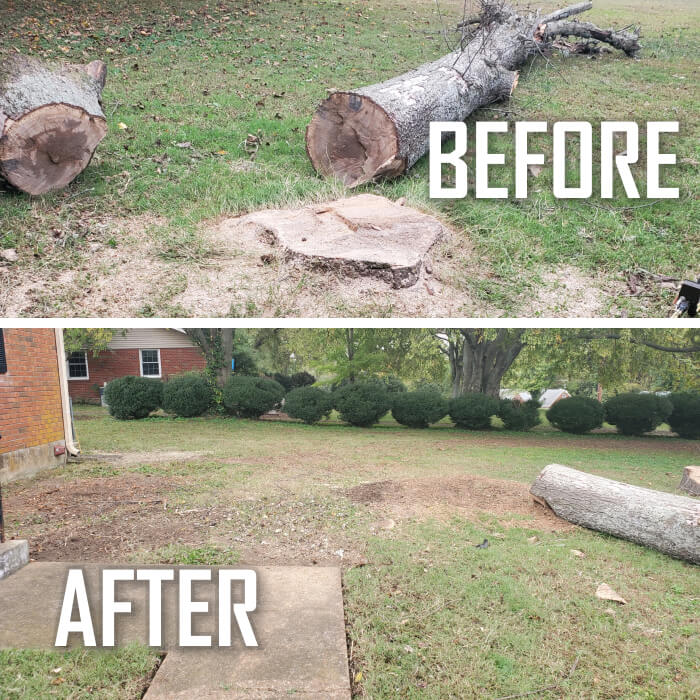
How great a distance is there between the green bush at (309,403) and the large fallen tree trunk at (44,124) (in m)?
7.86

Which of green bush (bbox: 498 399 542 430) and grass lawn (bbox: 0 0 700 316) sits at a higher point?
grass lawn (bbox: 0 0 700 316)

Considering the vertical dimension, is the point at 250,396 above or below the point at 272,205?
below

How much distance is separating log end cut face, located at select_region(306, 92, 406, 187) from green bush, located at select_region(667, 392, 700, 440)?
401 inches

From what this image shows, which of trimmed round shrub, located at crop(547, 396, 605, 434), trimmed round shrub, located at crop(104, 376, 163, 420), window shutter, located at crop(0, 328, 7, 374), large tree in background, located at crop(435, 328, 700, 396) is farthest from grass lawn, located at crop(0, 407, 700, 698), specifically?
large tree in background, located at crop(435, 328, 700, 396)

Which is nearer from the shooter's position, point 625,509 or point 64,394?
point 625,509

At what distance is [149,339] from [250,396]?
298cm

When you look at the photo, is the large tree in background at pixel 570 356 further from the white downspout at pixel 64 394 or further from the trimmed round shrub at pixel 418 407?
the white downspout at pixel 64 394

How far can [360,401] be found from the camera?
13.1 m

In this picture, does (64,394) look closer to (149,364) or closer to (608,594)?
(149,364)

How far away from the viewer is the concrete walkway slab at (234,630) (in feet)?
9.39

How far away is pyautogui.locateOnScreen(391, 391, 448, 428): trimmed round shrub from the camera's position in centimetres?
1334

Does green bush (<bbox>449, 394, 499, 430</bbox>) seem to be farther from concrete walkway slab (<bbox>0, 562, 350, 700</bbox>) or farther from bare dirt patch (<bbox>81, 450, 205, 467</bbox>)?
concrete walkway slab (<bbox>0, 562, 350, 700</bbox>)

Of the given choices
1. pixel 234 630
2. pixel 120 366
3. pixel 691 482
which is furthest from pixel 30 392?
pixel 691 482

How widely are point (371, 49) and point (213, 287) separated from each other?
949 cm
